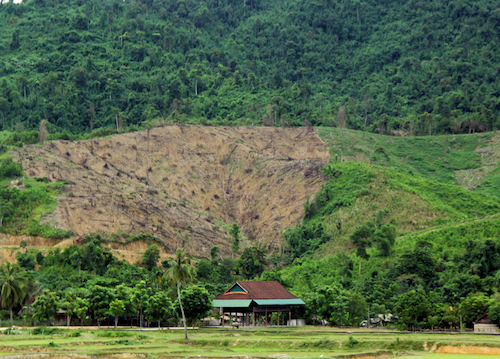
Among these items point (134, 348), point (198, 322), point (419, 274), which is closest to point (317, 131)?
point (419, 274)

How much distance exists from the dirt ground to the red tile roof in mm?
39692

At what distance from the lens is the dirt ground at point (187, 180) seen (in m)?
129

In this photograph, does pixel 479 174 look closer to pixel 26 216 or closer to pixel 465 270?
pixel 465 270

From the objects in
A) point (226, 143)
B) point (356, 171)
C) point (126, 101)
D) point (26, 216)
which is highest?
point (126, 101)

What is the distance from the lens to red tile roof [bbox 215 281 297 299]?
273 feet

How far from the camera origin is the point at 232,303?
8212cm

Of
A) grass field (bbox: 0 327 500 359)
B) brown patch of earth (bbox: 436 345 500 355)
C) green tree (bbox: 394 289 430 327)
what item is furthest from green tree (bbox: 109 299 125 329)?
brown patch of earth (bbox: 436 345 500 355)

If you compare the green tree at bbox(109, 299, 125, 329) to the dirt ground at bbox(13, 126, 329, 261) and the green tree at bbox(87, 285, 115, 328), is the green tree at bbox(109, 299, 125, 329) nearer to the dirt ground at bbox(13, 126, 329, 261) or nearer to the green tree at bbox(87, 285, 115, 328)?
the green tree at bbox(87, 285, 115, 328)

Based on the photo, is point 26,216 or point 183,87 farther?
point 183,87

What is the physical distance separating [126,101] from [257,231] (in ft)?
215

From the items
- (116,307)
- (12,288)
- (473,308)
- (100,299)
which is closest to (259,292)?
(116,307)

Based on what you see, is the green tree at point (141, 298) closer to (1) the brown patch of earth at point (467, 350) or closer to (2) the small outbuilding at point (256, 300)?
(2) the small outbuilding at point (256, 300)

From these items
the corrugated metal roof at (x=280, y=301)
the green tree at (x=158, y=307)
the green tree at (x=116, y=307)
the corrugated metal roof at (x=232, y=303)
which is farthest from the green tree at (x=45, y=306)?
the corrugated metal roof at (x=280, y=301)

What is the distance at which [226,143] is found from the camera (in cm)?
15838
